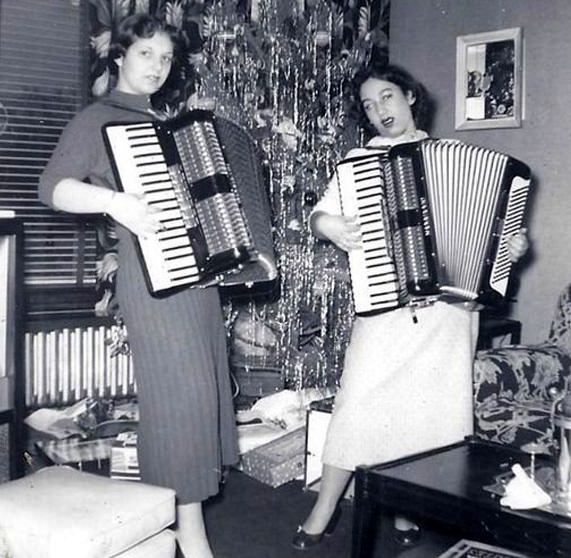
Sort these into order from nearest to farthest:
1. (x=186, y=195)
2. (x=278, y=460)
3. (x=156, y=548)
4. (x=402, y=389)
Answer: (x=156, y=548), (x=186, y=195), (x=402, y=389), (x=278, y=460)

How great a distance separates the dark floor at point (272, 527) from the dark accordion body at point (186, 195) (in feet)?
3.15

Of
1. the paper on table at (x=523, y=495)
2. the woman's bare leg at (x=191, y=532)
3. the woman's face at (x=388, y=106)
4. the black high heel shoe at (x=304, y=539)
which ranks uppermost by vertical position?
the woman's face at (x=388, y=106)

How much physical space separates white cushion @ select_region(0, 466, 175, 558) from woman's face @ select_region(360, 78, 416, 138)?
1.30 m

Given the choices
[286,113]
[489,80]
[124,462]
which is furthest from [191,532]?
[489,80]

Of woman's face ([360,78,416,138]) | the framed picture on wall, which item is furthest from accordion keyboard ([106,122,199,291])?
the framed picture on wall

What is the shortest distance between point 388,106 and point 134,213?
3.24 feet

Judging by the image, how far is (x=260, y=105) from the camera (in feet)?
13.4

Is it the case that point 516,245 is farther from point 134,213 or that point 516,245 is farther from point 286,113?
point 286,113

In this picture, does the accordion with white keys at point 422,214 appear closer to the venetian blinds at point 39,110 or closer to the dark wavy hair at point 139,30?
the dark wavy hair at point 139,30

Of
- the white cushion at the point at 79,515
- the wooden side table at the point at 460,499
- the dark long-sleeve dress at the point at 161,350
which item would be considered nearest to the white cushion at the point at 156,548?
the white cushion at the point at 79,515

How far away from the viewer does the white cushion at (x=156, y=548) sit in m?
1.83

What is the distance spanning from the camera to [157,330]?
2.08m

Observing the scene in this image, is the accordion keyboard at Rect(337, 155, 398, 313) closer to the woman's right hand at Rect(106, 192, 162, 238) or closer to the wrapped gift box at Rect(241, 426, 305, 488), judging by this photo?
the woman's right hand at Rect(106, 192, 162, 238)

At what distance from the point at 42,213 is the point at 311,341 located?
145 cm
